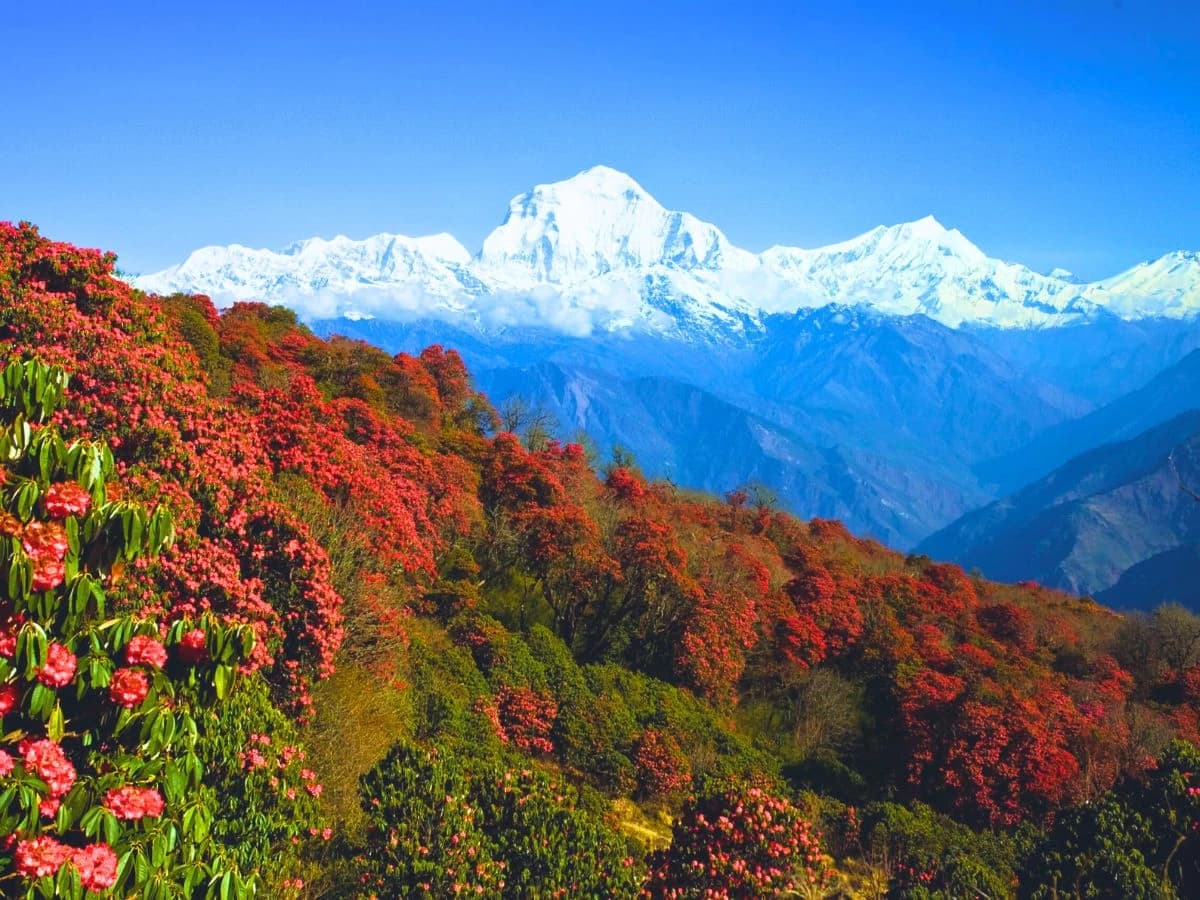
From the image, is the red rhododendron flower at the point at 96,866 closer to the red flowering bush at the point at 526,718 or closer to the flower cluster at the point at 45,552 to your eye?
the flower cluster at the point at 45,552

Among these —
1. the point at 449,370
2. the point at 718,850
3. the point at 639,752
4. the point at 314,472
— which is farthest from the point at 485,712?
the point at 449,370

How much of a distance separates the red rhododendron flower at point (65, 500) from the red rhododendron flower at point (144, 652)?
3.86ft

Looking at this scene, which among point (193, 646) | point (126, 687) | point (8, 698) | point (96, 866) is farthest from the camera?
point (193, 646)

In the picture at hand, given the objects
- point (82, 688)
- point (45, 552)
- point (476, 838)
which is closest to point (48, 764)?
point (82, 688)

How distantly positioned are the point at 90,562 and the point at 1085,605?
238 ft

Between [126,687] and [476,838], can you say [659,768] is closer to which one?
[476,838]

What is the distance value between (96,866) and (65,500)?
2.79 meters

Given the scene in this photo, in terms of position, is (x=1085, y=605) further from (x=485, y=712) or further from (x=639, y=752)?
(x=485, y=712)

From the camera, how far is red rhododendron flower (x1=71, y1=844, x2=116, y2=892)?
6.08 m

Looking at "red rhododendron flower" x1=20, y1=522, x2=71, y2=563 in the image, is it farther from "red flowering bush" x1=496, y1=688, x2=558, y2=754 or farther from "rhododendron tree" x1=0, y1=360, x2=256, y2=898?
"red flowering bush" x1=496, y1=688, x2=558, y2=754

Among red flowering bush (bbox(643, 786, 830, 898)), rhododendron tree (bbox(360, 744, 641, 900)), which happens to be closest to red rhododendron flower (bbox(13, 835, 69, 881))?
rhododendron tree (bbox(360, 744, 641, 900))

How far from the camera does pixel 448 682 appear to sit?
2686 centimetres

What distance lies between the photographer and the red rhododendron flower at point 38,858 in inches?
234

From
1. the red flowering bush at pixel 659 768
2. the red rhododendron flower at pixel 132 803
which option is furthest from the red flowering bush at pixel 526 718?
the red rhododendron flower at pixel 132 803
